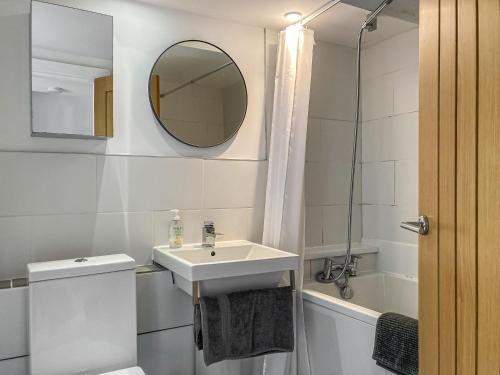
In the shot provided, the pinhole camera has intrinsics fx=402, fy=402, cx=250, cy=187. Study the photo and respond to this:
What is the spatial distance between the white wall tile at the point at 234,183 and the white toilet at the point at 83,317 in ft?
2.14

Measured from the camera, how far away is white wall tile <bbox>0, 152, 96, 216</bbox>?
1725 millimetres

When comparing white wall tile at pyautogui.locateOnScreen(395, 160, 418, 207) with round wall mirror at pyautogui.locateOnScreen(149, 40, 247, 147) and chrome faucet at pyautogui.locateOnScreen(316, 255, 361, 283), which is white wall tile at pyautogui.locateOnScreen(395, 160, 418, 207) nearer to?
chrome faucet at pyautogui.locateOnScreen(316, 255, 361, 283)

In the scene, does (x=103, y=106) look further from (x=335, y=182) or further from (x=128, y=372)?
(x=335, y=182)

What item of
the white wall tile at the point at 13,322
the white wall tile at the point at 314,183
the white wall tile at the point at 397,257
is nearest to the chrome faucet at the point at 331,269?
the white wall tile at the point at 397,257

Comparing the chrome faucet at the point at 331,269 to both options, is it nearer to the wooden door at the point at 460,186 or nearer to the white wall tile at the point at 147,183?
the white wall tile at the point at 147,183

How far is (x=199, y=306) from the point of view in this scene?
1.72 m

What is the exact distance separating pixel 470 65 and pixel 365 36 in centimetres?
154

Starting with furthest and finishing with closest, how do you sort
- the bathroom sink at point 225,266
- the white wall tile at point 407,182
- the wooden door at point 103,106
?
the white wall tile at point 407,182, the wooden door at point 103,106, the bathroom sink at point 225,266

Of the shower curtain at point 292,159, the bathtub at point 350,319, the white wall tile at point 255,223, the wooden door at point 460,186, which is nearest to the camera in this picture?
the wooden door at point 460,186

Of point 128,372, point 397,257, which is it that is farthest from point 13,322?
point 397,257

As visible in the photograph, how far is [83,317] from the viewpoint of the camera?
1588 millimetres

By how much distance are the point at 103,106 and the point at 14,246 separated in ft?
2.40

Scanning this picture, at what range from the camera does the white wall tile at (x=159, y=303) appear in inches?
74.2

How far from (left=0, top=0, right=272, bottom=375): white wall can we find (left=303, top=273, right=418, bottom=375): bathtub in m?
0.54
